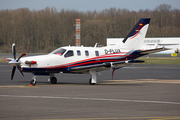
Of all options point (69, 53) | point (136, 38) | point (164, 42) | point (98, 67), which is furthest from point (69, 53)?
point (164, 42)

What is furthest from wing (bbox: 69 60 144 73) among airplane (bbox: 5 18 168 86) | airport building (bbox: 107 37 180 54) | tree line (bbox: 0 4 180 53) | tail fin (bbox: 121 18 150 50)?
tree line (bbox: 0 4 180 53)

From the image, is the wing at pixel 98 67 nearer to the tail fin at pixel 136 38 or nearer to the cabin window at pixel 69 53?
the cabin window at pixel 69 53

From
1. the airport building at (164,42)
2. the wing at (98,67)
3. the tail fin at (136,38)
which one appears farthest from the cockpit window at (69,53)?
the airport building at (164,42)

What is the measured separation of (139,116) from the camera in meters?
8.59

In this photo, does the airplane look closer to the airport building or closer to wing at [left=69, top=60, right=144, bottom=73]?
wing at [left=69, top=60, right=144, bottom=73]

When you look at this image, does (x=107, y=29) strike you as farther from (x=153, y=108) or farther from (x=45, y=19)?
(x=153, y=108)

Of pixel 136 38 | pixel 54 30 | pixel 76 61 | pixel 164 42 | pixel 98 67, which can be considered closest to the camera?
pixel 98 67

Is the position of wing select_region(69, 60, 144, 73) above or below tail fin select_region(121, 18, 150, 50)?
below

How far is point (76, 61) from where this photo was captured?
1853cm

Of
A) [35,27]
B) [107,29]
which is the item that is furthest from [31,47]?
[107,29]

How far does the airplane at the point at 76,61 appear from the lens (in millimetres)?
17438

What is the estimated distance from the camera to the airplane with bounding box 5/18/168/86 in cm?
1744

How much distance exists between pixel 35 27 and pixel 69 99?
11146cm

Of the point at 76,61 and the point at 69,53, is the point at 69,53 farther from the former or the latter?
the point at 76,61
